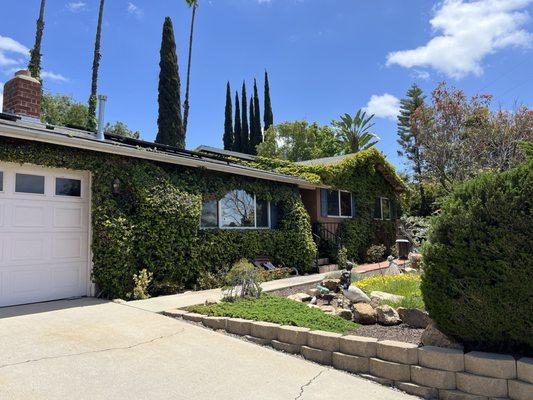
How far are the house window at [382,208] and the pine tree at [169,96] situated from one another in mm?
14764

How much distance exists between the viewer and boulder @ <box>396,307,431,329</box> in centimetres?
570

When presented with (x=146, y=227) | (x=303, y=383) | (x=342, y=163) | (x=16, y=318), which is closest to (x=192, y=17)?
(x=342, y=163)

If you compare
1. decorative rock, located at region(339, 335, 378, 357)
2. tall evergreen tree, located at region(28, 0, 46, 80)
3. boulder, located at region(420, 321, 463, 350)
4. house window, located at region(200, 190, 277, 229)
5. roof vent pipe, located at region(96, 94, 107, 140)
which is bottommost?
decorative rock, located at region(339, 335, 378, 357)

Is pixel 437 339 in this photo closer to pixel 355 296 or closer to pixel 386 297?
pixel 355 296

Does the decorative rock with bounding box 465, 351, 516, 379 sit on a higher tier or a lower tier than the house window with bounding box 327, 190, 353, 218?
lower

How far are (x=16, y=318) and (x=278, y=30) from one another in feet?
49.2

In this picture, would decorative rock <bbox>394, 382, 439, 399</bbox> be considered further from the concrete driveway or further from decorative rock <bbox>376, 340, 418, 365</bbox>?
decorative rock <bbox>376, 340, 418, 365</bbox>

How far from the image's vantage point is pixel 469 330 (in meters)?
4.29

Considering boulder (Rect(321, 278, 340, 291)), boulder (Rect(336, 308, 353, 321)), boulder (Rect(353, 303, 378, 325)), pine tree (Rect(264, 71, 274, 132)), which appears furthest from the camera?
pine tree (Rect(264, 71, 274, 132))

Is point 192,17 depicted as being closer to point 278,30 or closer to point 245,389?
point 278,30

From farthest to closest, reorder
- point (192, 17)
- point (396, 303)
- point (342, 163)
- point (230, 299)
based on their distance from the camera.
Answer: point (192, 17) → point (342, 163) → point (230, 299) → point (396, 303)

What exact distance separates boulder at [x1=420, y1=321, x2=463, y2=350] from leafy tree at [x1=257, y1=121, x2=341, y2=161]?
103 ft

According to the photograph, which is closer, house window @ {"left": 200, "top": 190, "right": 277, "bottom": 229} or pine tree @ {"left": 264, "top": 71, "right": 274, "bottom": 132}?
house window @ {"left": 200, "top": 190, "right": 277, "bottom": 229}

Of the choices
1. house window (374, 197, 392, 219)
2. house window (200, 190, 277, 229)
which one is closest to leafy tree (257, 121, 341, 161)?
house window (374, 197, 392, 219)
